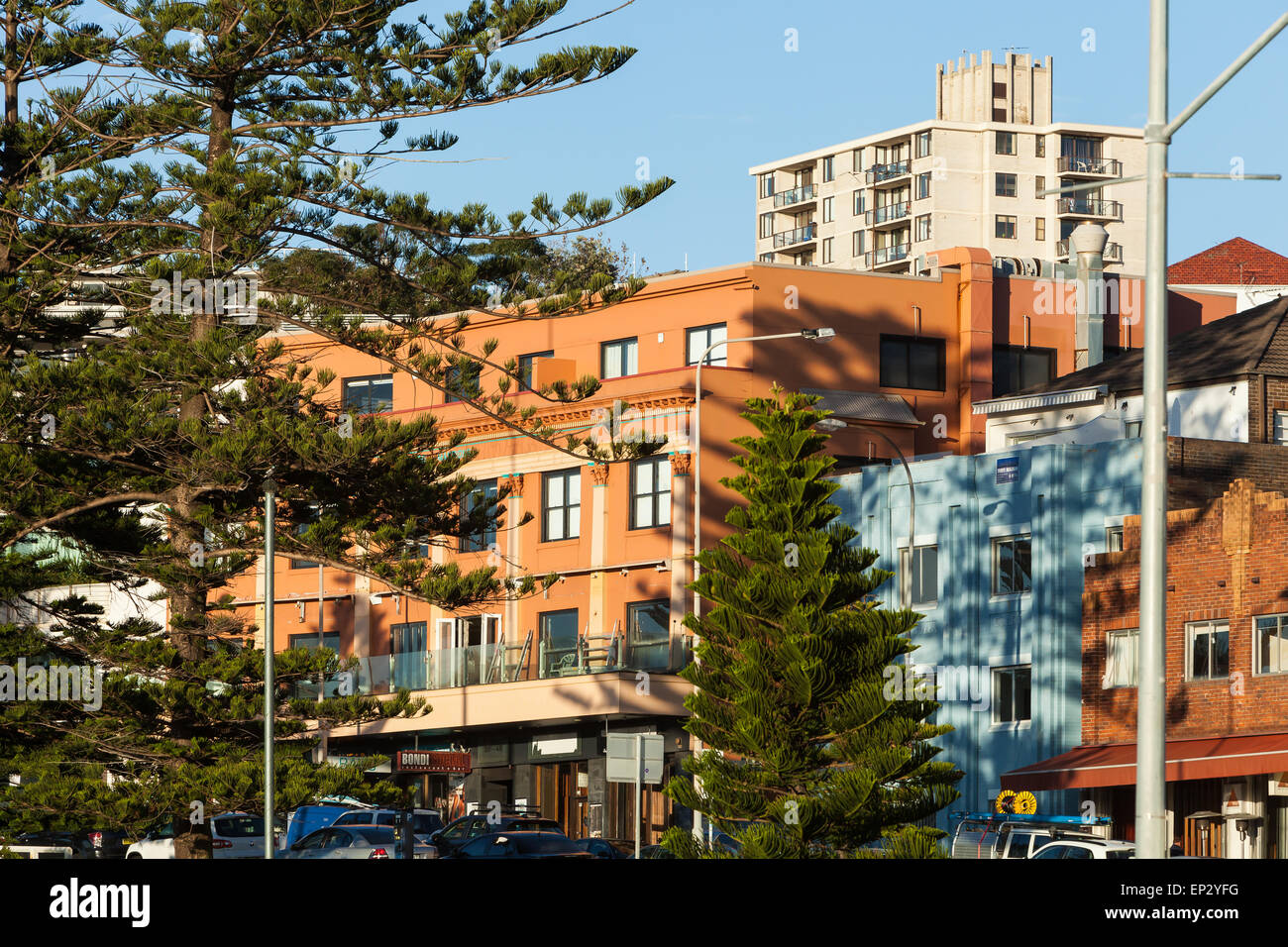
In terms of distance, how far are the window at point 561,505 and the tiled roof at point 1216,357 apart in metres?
12.6

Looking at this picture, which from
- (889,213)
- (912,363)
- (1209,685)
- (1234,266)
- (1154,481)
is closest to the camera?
(1154,481)

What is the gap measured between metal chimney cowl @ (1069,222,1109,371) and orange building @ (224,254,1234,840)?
555 mm

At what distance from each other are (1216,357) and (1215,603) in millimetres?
10692

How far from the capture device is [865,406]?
5356cm

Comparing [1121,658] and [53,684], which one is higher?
[1121,658]

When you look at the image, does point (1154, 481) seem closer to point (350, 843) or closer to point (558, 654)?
point (350, 843)

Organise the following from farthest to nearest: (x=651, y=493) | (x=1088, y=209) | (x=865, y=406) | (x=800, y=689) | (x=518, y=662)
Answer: (x=1088, y=209), (x=865, y=406), (x=651, y=493), (x=518, y=662), (x=800, y=689)

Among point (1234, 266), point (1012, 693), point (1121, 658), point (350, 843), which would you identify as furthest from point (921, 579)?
point (1234, 266)

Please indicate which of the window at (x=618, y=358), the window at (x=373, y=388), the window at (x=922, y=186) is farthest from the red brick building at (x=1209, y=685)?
the window at (x=922, y=186)

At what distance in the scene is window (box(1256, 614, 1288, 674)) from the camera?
129 feet

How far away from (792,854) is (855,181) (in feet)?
331

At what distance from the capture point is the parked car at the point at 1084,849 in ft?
80.9

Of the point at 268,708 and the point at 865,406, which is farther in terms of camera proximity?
the point at 865,406
